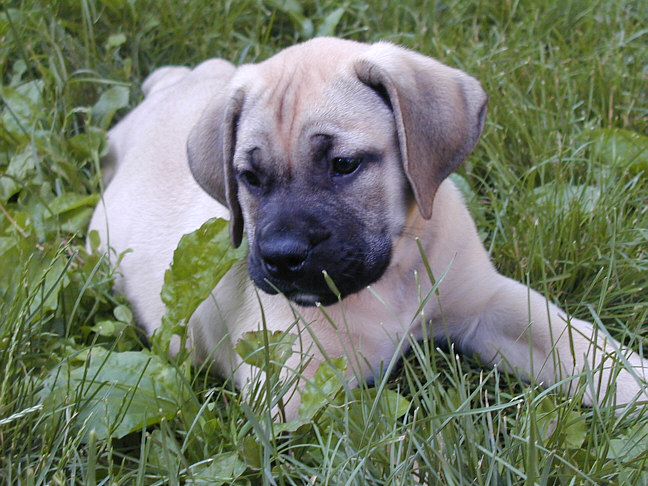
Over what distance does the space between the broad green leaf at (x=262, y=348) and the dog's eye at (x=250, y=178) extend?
600 millimetres

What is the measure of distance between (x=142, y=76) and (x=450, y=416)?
13.4ft

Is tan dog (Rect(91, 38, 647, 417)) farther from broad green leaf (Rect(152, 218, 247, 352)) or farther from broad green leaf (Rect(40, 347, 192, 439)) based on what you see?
broad green leaf (Rect(40, 347, 192, 439))

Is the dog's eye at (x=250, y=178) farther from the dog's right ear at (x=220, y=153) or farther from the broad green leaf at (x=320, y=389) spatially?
the broad green leaf at (x=320, y=389)

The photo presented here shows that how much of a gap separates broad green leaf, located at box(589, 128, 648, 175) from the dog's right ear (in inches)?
79.0

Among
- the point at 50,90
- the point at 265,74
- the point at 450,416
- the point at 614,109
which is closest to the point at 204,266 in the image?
the point at 265,74

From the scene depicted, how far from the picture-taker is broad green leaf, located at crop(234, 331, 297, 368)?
2.89 meters

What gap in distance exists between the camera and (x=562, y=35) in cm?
550

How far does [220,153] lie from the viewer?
350cm

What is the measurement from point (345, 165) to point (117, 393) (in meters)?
1.19

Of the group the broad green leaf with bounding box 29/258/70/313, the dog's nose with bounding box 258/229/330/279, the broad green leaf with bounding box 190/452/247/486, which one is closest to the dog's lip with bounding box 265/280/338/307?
the dog's nose with bounding box 258/229/330/279

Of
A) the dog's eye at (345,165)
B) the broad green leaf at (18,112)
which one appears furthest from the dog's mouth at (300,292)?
the broad green leaf at (18,112)

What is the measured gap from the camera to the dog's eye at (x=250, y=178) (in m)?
3.23

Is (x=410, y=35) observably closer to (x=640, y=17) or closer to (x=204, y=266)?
(x=640, y=17)

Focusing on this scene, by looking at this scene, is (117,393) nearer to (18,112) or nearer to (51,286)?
(51,286)
